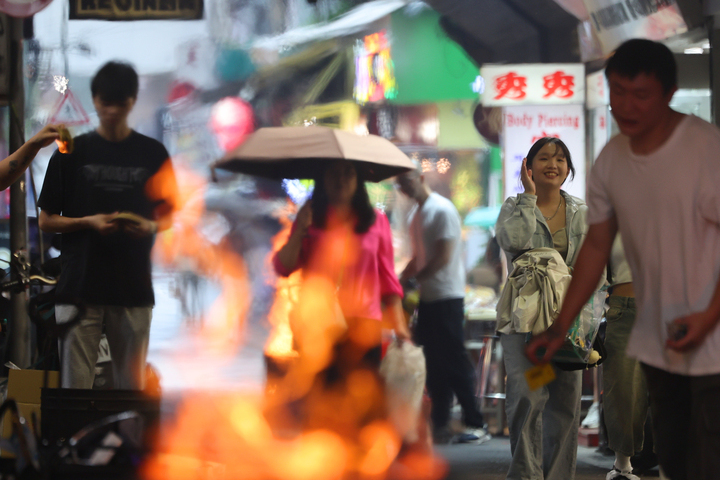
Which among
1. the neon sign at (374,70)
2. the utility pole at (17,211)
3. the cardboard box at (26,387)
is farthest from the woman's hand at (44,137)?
the neon sign at (374,70)

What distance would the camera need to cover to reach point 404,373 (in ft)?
14.1

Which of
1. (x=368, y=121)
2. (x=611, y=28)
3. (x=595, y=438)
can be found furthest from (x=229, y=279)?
(x=611, y=28)

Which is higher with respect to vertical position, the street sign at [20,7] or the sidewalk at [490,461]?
the street sign at [20,7]

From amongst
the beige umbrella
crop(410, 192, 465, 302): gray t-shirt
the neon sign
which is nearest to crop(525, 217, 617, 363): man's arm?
the beige umbrella

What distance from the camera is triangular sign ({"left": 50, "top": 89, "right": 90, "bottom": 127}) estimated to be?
645cm

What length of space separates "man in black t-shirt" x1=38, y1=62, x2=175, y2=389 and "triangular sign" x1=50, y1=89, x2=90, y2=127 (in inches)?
111

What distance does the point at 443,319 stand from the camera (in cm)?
551

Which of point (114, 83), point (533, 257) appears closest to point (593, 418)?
point (533, 257)

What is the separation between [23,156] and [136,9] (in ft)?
13.2

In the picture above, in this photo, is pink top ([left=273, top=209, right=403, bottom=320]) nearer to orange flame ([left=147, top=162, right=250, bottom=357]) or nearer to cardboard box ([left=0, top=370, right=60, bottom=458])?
cardboard box ([left=0, top=370, right=60, bottom=458])

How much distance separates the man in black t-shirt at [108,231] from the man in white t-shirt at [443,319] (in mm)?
2288

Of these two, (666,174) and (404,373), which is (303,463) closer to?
(404,373)

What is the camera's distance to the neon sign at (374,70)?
21.9 feet

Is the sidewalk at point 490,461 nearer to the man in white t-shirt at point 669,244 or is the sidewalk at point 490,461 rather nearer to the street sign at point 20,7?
the man in white t-shirt at point 669,244
